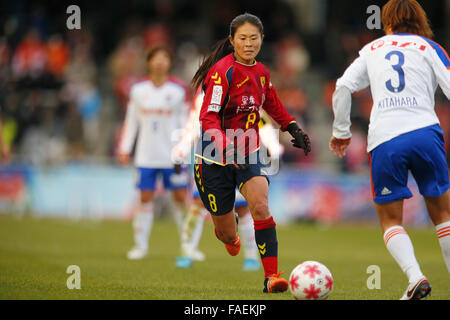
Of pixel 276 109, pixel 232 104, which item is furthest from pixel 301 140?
pixel 232 104

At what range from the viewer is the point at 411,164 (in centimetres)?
594

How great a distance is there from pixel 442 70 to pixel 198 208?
4.64 m

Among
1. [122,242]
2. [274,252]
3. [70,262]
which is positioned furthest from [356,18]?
[274,252]

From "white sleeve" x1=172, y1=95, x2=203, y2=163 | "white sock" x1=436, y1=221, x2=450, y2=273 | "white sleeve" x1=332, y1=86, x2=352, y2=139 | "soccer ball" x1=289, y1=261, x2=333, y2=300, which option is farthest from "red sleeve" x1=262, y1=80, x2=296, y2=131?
"white sock" x1=436, y1=221, x2=450, y2=273

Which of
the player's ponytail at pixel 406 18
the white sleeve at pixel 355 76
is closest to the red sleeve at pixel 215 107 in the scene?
the white sleeve at pixel 355 76

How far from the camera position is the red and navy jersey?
6547mm

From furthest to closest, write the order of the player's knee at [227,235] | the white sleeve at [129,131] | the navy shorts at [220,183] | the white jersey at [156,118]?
the white sleeve at [129,131], the white jersey at [156,118], the player's knee at [227,235], the navy shorts at [220,183]

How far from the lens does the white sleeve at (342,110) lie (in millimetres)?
6188

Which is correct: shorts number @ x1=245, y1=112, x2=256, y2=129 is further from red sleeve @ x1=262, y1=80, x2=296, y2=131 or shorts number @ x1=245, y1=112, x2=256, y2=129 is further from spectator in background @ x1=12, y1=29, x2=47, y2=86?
spectator in background @ x1=12, y1=29, x2=47, y2=86

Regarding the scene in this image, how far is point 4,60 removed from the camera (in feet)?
68.6

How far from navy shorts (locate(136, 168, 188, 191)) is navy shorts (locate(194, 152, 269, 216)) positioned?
11.8ft

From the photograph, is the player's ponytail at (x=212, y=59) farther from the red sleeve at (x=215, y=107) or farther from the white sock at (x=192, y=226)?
the white sock at (x=192, y=226)

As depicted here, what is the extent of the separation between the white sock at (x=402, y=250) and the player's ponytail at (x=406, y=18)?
1.69 m
